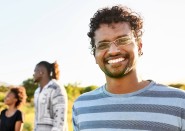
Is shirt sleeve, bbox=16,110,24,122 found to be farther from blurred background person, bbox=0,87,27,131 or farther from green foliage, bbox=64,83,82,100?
green foliage, bbox=64,83,82,100

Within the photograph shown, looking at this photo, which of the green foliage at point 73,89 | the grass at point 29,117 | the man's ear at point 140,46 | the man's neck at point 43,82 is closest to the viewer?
the man's ear at point 140,46

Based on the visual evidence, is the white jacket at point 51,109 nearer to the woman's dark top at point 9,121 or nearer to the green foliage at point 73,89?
the woman's dark top at point 9,121

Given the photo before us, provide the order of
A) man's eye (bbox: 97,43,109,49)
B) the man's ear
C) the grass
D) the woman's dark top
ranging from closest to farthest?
man's eye (bbox: 97,43,109,49)
the man's ear
the woman's dark top
the grass

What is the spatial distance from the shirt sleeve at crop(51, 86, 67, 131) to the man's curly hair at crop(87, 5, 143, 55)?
2838 mm

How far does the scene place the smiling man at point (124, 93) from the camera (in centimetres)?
221

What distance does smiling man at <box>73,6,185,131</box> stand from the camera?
2209 mm

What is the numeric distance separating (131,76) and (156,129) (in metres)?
0.32

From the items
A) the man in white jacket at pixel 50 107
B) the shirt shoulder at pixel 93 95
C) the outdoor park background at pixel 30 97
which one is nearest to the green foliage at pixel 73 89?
the outdoor park background at pixel 30 97

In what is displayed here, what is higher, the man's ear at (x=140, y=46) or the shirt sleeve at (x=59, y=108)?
the man's ear at (x=140, y=46)

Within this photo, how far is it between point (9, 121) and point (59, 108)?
1104 millimetres

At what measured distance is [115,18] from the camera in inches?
94.0

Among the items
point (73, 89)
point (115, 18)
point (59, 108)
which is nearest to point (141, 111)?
point (115, 18)

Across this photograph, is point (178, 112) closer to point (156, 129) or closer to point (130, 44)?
point (156, 129)

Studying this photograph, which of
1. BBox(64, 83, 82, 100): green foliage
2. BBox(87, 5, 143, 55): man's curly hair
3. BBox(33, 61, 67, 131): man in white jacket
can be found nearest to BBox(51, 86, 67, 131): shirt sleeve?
BBox(33, 61, 67, 131): man in white jacket
